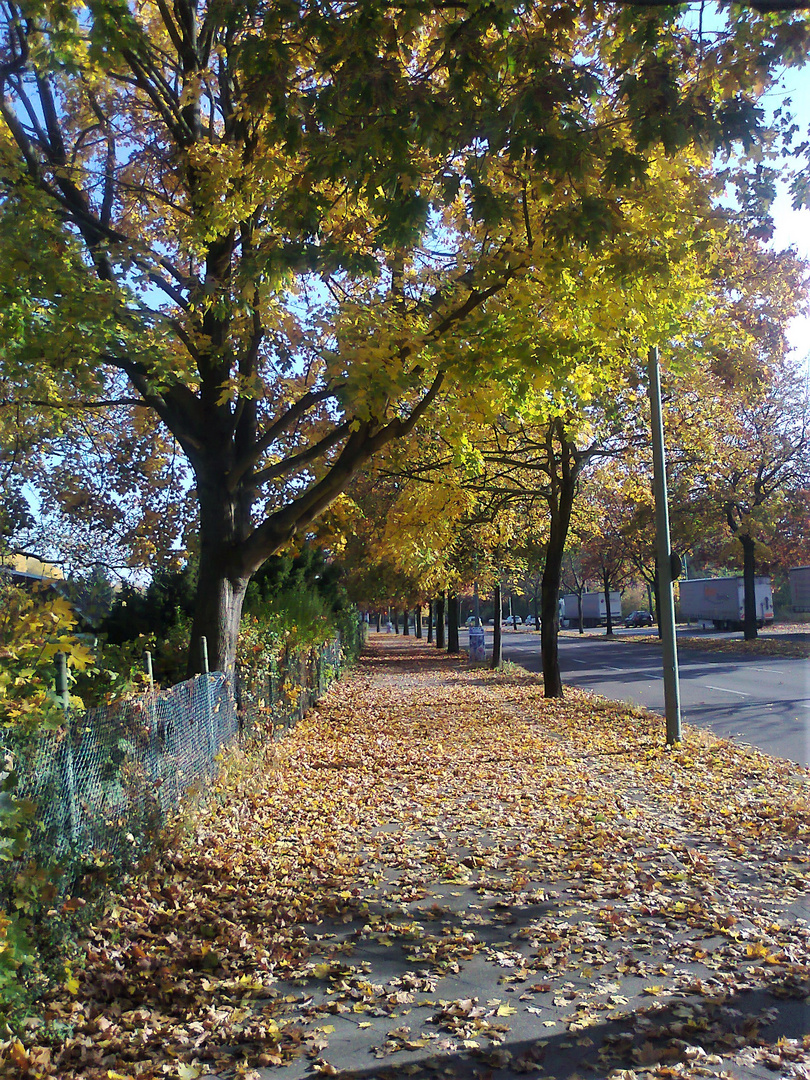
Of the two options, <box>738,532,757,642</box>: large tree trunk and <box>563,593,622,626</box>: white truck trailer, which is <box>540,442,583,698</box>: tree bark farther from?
<box>563,593,622,626</box>: white truck trailer

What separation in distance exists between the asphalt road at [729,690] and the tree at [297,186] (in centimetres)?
681

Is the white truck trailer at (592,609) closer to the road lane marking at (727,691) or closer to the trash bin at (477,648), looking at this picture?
the trash bin at (477,648)

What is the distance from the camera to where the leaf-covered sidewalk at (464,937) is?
3.66 metres

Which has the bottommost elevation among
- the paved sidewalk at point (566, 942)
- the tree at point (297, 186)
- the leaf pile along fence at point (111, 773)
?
the paved sidewalk at point (566, 942)

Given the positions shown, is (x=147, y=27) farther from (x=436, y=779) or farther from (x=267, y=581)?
(x=267, y=581)

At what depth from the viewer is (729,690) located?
58.4ft

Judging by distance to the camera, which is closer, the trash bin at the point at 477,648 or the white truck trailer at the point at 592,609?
the trash bin at the point at 477,648

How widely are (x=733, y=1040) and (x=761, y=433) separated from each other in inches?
1182

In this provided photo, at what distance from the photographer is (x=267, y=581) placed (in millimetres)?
19859

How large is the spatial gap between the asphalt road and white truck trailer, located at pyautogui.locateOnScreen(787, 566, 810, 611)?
14181 millimetres

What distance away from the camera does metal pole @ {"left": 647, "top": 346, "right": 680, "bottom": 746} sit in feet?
36.0

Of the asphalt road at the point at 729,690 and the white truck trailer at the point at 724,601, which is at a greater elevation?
the white truck trailer at the point at 724,601

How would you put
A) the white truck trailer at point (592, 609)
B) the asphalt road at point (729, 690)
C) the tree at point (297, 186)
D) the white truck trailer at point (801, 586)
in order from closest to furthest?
the tree at point (297, 186)
the asphalt road at point (729, 690)
the white truck trailer at point (801, 586)
the white truck trailer at point (592, 609)

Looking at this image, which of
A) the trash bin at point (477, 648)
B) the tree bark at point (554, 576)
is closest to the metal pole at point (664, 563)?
the tree bark at point (554, 576)
